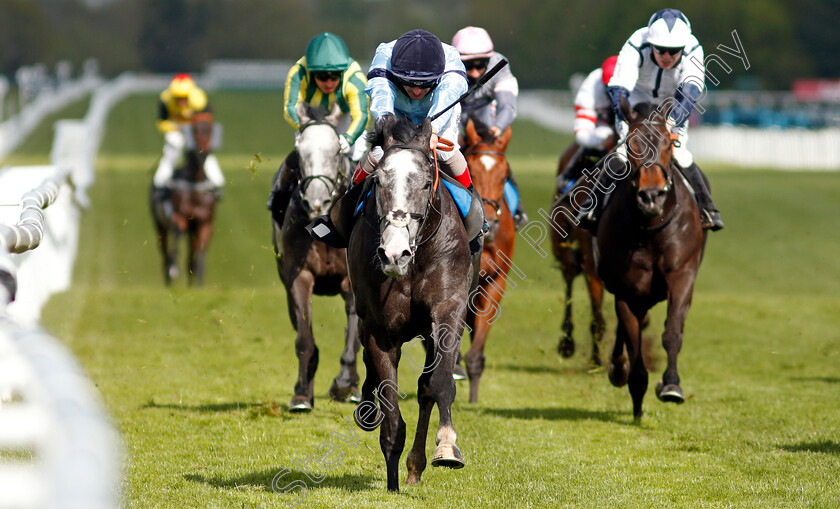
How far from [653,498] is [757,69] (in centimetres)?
6130

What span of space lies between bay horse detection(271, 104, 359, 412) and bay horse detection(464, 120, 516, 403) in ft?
3.44

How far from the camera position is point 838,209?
2464 centimetres

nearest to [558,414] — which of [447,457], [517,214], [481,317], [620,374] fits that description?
[620,374]

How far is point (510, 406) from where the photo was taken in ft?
27.4

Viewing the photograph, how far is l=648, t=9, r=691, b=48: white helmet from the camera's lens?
7.79 m

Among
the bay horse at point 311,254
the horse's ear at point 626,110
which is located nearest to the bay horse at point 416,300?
the bay horse at point 311,254

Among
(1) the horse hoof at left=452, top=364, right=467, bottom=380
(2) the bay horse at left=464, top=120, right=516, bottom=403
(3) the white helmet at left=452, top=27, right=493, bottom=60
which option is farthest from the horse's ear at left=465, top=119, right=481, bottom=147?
(1) the horse hoof at left=452, top=364, right=467, bottom=380

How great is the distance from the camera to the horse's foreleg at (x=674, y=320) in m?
7.17

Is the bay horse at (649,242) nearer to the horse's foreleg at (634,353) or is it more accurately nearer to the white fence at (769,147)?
the horse's foreleg at (634,353)

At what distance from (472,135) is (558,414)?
2362mm

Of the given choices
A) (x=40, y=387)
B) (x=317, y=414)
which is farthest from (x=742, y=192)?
(x=40, y=387)

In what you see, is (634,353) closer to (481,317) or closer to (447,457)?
(481,317)

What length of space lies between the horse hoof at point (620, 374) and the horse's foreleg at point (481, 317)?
97cm

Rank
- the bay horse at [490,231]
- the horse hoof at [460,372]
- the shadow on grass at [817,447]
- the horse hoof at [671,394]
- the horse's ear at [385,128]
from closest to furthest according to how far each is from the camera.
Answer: the horse's ear at [385,128] → the shadow on grass at [817,447] → the horse hoof at [671,394] → the bay horse at [490,231] → the horse hoof at [460,372]
